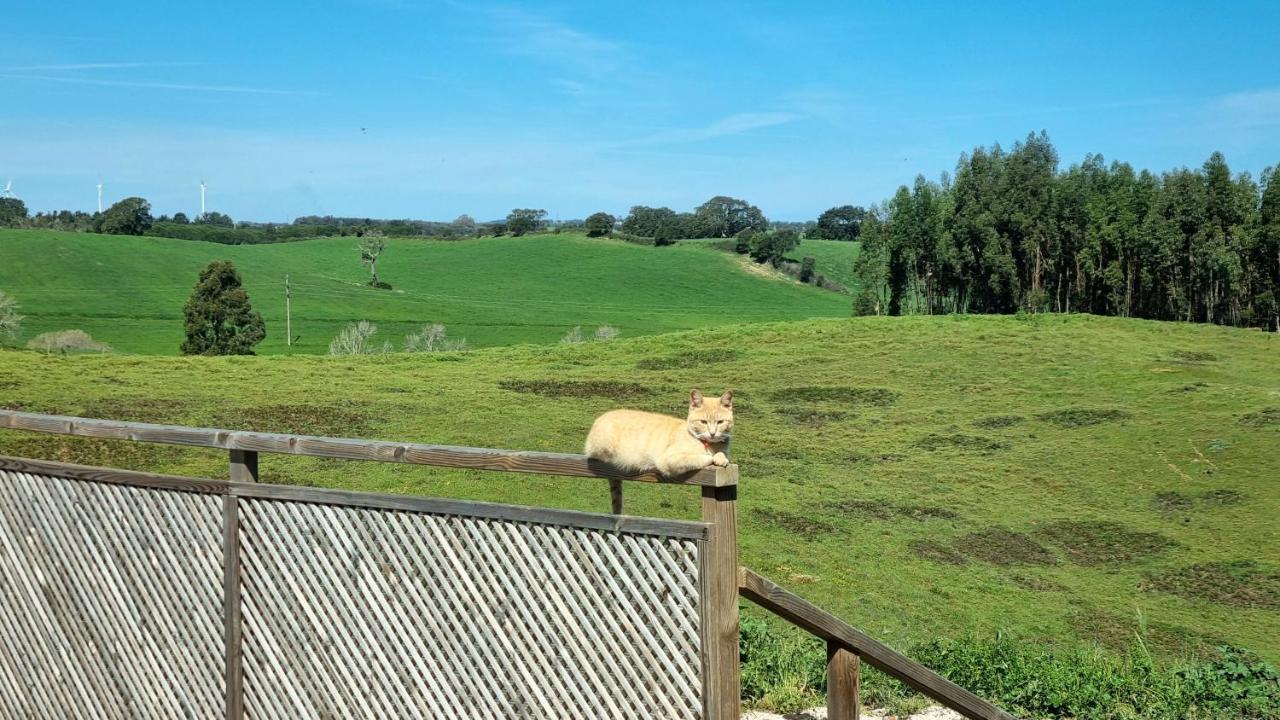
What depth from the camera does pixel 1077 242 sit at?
68.1 metres

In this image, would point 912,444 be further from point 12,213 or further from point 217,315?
point 12,213

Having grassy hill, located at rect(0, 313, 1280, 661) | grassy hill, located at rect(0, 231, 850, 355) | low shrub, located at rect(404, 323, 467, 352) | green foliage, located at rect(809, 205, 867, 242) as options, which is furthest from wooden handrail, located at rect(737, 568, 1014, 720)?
green foliage, located at rect(809, 205, 867, 242)

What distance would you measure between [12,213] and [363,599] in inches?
5910

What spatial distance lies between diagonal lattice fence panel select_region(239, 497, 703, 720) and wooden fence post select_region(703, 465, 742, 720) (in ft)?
0.23

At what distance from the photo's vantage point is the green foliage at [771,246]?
12325 cm

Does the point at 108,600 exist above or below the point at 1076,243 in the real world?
below

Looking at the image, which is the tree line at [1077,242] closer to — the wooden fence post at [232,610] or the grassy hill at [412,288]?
the grassy hill at [412,288]

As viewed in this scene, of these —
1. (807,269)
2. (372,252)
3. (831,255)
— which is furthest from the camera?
(831,255)

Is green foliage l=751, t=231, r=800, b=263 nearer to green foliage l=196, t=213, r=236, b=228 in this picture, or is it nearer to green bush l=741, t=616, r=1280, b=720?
green foliage l=196, t=213, r=236, b=228

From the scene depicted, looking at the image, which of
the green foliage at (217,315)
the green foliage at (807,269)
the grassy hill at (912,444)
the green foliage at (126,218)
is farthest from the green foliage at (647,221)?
the grassy hill at (912,444)

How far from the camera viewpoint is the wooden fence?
495 cm

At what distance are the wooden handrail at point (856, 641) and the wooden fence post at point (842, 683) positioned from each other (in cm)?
5

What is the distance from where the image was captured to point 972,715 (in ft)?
19.4

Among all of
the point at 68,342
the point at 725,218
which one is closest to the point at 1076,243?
the point at 68,342
